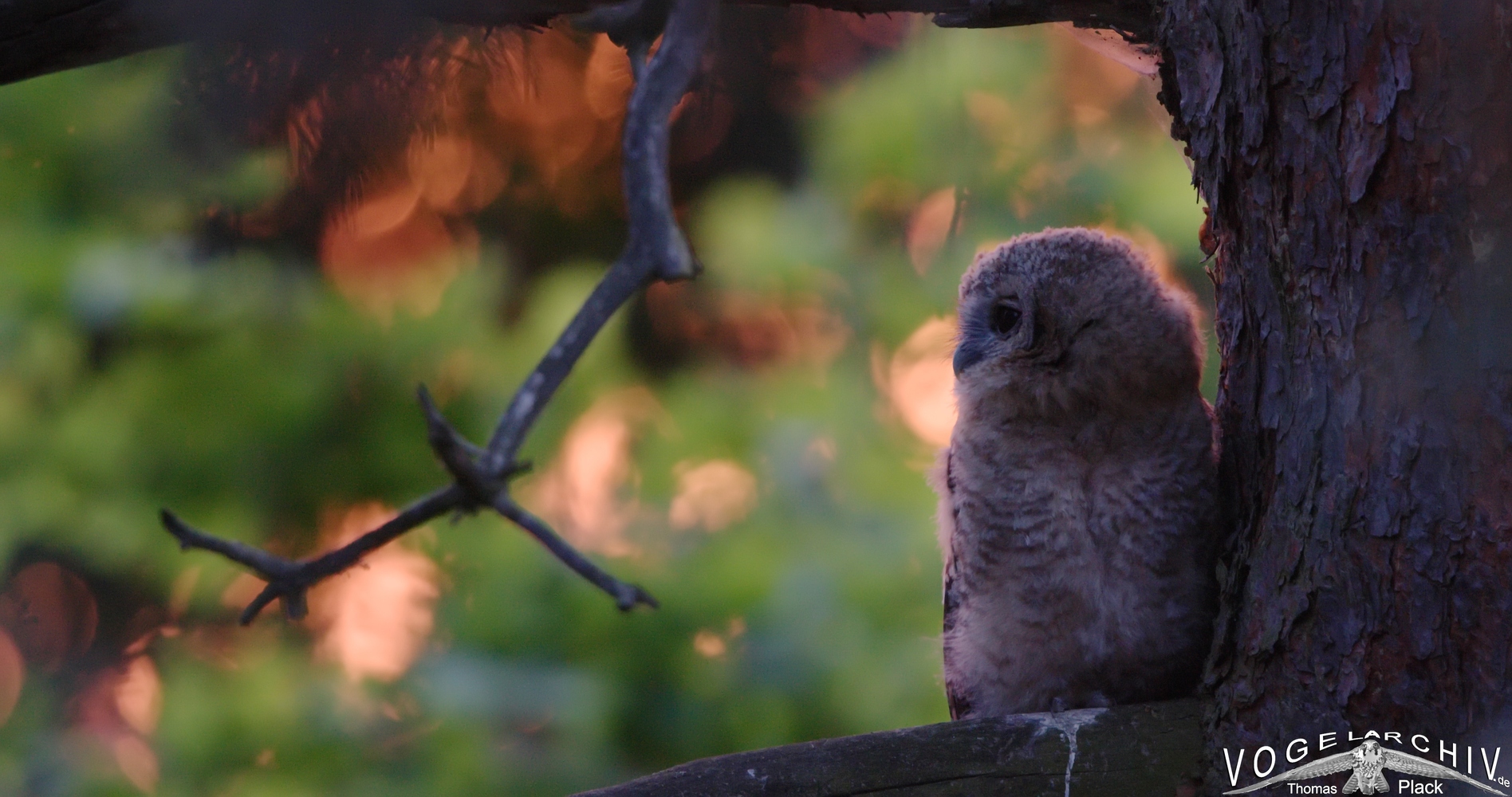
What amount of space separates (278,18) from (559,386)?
0.35 meters

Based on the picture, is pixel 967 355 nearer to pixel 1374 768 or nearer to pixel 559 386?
pixel 1374 768

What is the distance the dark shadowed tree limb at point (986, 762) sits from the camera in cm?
113

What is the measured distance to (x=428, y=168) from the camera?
5.14ft

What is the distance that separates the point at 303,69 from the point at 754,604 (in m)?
2.36

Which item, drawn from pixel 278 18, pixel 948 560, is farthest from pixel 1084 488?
pixel 278 18

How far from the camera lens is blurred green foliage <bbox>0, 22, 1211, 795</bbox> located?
3066 mm

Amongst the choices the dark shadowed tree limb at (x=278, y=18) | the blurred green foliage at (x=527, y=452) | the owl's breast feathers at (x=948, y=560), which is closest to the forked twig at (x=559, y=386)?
the dark shadowed tree limb at (x=278, y=18)

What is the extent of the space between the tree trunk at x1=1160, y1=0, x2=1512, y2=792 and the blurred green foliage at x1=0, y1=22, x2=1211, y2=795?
175 centimetres

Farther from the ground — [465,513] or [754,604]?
[754,604]

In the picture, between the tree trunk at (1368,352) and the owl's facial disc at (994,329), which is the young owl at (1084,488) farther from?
the tree trunk at (1368,352)

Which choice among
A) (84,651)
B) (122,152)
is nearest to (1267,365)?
(122,152)

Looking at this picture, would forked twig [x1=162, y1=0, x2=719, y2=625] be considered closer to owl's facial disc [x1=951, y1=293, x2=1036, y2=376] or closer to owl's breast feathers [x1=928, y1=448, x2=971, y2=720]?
owl's facial disc [x1=951, y1=293, x2=1036, y2=376]

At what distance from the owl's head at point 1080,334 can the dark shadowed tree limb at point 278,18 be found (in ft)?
0.91

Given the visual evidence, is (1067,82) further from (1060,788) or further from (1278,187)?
(1060,788)
